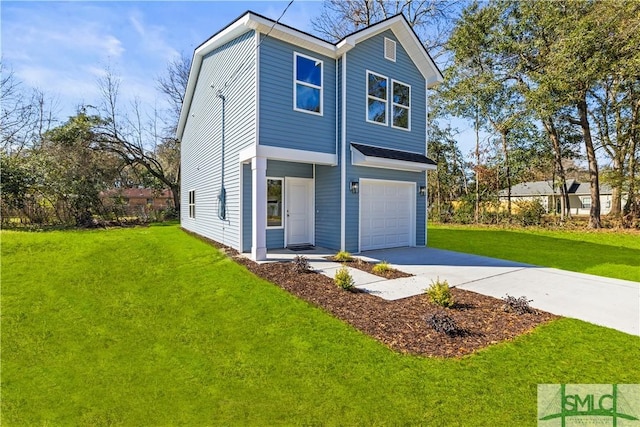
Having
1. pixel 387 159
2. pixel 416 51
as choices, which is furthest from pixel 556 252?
pixel 416 51

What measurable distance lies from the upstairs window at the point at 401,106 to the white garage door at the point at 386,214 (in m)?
1.98

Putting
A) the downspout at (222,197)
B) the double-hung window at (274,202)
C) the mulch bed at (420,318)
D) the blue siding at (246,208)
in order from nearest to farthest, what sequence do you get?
the mulch bed at (420,318) → the blue siding at (246,208) → the double-hung window at (274,202) → the downspout at (222,197)

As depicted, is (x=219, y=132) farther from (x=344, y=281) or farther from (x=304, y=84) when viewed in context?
(x=344, y=281)

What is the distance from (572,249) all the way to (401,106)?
24.7ft

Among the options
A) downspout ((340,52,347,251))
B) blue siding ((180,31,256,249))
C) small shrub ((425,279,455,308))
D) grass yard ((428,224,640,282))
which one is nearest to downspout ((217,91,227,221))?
blue siding ((180,31,256,249))

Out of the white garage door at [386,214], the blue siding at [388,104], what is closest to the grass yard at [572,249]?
the white garage door at [386,214]

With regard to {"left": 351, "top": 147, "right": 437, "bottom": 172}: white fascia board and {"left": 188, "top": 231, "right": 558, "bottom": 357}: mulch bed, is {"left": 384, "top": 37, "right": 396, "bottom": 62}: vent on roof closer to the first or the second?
{"left": 351, "top": 147, "right": 437, "bottom": 172}: white fascia board

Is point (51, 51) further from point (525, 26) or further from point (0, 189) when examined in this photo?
point (525, 26)

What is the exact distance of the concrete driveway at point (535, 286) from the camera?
471 centimetres

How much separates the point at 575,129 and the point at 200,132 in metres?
20.2

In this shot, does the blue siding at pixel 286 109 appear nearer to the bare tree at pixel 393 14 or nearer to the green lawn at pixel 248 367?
the green lawn at pixel 248 367

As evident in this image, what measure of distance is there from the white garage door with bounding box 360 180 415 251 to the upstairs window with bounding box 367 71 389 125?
2.01m

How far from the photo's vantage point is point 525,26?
15.8 m

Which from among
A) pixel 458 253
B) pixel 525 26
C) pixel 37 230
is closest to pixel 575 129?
pixel 525 26
